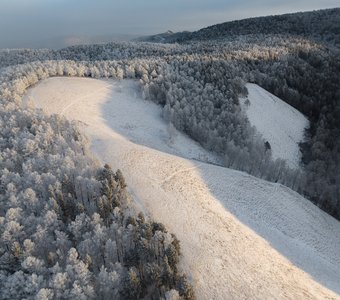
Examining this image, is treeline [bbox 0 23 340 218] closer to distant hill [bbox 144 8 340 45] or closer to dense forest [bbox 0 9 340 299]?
dense forest [bbox 0 9 340 299]

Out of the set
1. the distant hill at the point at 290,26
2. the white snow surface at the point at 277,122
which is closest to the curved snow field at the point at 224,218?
the white snow surface at the point at 277,122

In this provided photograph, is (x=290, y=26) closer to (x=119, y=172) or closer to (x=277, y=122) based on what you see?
(x=277, y=122)

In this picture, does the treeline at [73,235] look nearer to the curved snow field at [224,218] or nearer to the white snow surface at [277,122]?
the curved snow field at [224,218]

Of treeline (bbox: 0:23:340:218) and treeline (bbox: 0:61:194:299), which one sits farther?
treeline (bbox: 0:23:340:218)

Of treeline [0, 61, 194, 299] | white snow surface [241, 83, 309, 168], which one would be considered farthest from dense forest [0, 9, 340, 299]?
white snow surface [241, 83, 309, 168]

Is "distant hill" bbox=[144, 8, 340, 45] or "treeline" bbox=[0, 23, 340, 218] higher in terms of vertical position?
"distant hill" bbox=[144, 8, 340, 45]

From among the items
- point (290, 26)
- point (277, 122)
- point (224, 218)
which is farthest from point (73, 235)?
point (290, 26)
